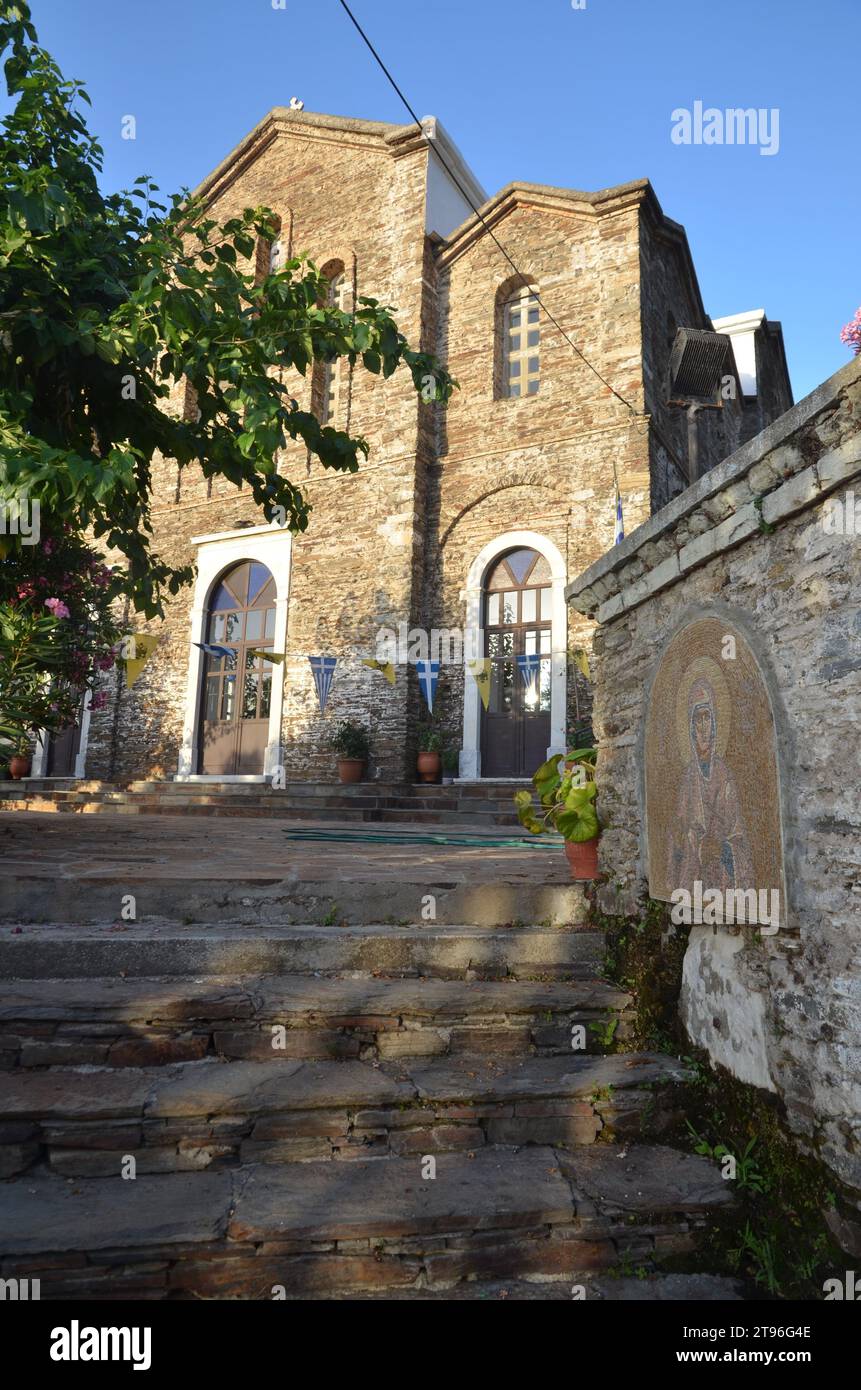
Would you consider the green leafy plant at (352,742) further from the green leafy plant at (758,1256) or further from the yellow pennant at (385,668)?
the green leafy plant at (758,1256)

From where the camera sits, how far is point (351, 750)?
11.2 m

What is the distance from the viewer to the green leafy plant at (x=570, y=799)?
4.06m

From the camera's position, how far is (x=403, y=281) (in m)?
12.6

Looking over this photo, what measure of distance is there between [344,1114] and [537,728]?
27.3 ft

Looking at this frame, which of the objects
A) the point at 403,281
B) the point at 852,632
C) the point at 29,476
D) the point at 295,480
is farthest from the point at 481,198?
the point at 852,632

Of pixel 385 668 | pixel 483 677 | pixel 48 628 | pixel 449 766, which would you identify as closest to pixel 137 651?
pixel 385 668

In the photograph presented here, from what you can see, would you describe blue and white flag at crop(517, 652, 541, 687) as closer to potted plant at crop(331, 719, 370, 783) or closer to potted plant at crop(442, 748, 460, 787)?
potted plant at crop(442, 748, 460, 787)

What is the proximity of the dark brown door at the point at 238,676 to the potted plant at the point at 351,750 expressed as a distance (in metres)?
1.82

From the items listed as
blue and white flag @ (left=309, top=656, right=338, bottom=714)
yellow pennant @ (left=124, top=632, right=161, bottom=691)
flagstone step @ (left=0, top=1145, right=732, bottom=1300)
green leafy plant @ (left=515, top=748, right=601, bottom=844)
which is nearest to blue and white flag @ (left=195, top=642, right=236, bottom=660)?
yellow pennant @ (left=124, top=632, right=161, bottom=691)

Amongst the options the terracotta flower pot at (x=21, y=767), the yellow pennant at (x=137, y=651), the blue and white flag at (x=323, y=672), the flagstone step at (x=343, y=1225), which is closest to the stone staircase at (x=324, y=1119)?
the flagstone step at (x=343, y=1225)

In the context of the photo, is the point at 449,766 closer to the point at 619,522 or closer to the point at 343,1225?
the point at 619,522

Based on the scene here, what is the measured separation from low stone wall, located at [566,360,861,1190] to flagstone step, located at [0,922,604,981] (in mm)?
686

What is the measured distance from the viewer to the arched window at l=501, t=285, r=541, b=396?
11969 mm
